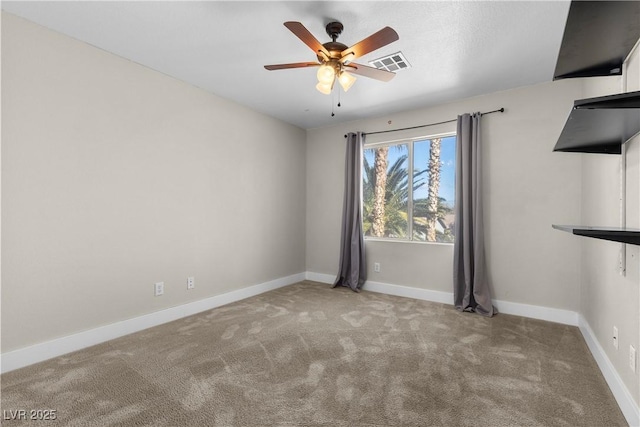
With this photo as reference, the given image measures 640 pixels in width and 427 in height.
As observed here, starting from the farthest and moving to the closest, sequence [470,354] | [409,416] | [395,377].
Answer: [470,354] < [395,377] < [409,416]

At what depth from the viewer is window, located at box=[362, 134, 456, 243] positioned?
12.8 ft

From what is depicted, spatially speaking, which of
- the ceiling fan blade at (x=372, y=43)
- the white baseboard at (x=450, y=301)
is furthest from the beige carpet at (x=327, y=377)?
the ceiling fan blade at (x=372, y=43)

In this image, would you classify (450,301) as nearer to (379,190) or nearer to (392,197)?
(392,197)

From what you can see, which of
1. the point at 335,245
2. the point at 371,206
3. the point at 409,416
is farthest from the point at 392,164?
the point at 409,416

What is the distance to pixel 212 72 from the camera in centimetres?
302

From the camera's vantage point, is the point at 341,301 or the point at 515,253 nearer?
the point at 515,253

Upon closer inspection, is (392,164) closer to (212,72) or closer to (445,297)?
(445,297)

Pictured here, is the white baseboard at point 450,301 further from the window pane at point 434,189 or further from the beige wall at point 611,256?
the window pane at point 434,189

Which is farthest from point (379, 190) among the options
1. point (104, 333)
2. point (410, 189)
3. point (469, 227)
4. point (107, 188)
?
point (104, 333)

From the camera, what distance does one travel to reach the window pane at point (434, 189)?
386 cm

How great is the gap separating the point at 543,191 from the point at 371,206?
6.78ft

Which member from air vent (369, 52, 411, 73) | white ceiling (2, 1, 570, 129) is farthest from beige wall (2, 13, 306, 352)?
air vent (369, 52, 411, 73)

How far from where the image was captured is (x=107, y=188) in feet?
8.67

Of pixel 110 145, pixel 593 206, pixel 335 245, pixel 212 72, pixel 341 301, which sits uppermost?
pixel 212 72
